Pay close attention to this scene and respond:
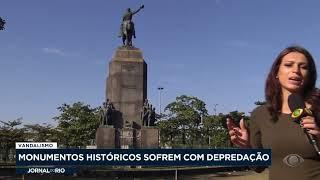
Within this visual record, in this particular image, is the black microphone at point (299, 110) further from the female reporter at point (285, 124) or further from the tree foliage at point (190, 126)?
the tree foliage at point (190, 126)

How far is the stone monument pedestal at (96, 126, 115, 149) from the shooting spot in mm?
32125

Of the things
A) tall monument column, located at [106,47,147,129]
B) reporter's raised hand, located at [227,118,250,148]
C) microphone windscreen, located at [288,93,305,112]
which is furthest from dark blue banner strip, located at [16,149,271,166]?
tall monument column, located at [106,47,147,129]

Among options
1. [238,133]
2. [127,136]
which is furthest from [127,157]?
[127,136]

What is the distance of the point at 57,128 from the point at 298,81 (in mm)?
67550

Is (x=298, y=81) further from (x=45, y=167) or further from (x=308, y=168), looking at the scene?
(x=45, y=167)

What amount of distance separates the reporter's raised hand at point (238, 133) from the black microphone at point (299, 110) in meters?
0.44

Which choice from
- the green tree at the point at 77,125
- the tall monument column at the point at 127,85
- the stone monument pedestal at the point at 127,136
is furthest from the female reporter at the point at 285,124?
the green tree at the point at 77,125

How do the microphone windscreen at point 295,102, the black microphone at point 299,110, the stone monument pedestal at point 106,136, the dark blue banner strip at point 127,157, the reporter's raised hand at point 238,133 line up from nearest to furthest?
1. the black microphone at point 299,110
2. the microphone windscreen at point 295,102
3. the reporter's raised hand at point 238,133
4. the dark blue banner strip at point 127,157
5. the stone monument pedestal at point 106,136

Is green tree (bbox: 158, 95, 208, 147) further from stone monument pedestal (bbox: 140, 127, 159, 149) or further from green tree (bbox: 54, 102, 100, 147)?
stone monument pedestal (bbox: 140, 127, 159, 149)

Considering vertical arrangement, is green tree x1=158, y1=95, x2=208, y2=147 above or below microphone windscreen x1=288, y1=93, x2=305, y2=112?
above

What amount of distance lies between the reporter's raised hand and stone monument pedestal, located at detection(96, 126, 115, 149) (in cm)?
2910

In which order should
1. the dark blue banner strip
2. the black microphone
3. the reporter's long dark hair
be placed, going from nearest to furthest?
the black microphone → the reporter's long dark hair → the dark blue banner strip

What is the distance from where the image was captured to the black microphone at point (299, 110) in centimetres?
260

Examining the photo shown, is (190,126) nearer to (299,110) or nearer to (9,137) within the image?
(9,137)
